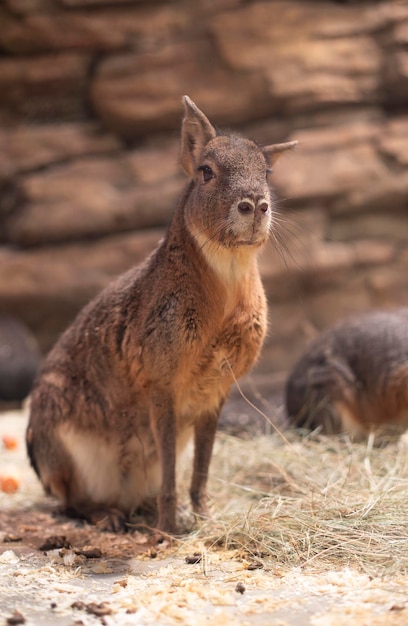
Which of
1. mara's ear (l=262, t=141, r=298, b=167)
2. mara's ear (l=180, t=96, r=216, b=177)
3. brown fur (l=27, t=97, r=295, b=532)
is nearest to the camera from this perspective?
brown fur (l=27, t=97, r=295, b=532)

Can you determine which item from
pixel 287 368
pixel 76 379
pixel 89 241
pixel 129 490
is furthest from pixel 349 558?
pixel 89 241

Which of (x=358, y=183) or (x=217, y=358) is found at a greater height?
(x=358, y=183)

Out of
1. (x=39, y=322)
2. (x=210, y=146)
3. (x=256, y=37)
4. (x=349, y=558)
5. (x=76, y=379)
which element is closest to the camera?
(x=349, y=558)

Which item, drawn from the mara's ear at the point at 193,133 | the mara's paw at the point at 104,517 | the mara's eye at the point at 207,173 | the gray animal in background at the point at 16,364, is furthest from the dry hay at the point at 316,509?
the gray animal in background at the point at 16,364

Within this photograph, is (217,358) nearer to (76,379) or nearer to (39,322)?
(76,379)

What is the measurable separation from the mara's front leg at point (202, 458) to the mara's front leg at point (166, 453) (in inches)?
9.3

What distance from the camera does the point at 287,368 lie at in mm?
9219

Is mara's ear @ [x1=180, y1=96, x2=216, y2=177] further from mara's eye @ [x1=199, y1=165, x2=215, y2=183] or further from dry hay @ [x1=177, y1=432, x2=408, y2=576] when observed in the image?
dry hay @ [x1=177, y1=432, x2=408, y2=576]

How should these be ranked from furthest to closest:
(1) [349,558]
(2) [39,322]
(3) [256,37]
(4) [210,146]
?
(2) [39,322]
(3) [256,37]
(4) [210,146]
(1) [349,558]

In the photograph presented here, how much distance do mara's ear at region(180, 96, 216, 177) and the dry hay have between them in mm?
1501

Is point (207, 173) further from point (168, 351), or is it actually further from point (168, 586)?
point (168, 586)

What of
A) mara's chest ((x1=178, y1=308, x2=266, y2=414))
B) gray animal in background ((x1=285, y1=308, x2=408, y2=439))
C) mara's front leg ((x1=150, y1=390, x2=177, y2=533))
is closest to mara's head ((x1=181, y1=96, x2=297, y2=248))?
mara's chest ((x1=178, y1=308, x2=266, y2=414))

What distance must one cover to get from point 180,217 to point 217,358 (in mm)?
714

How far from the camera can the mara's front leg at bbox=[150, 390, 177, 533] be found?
165 inches
